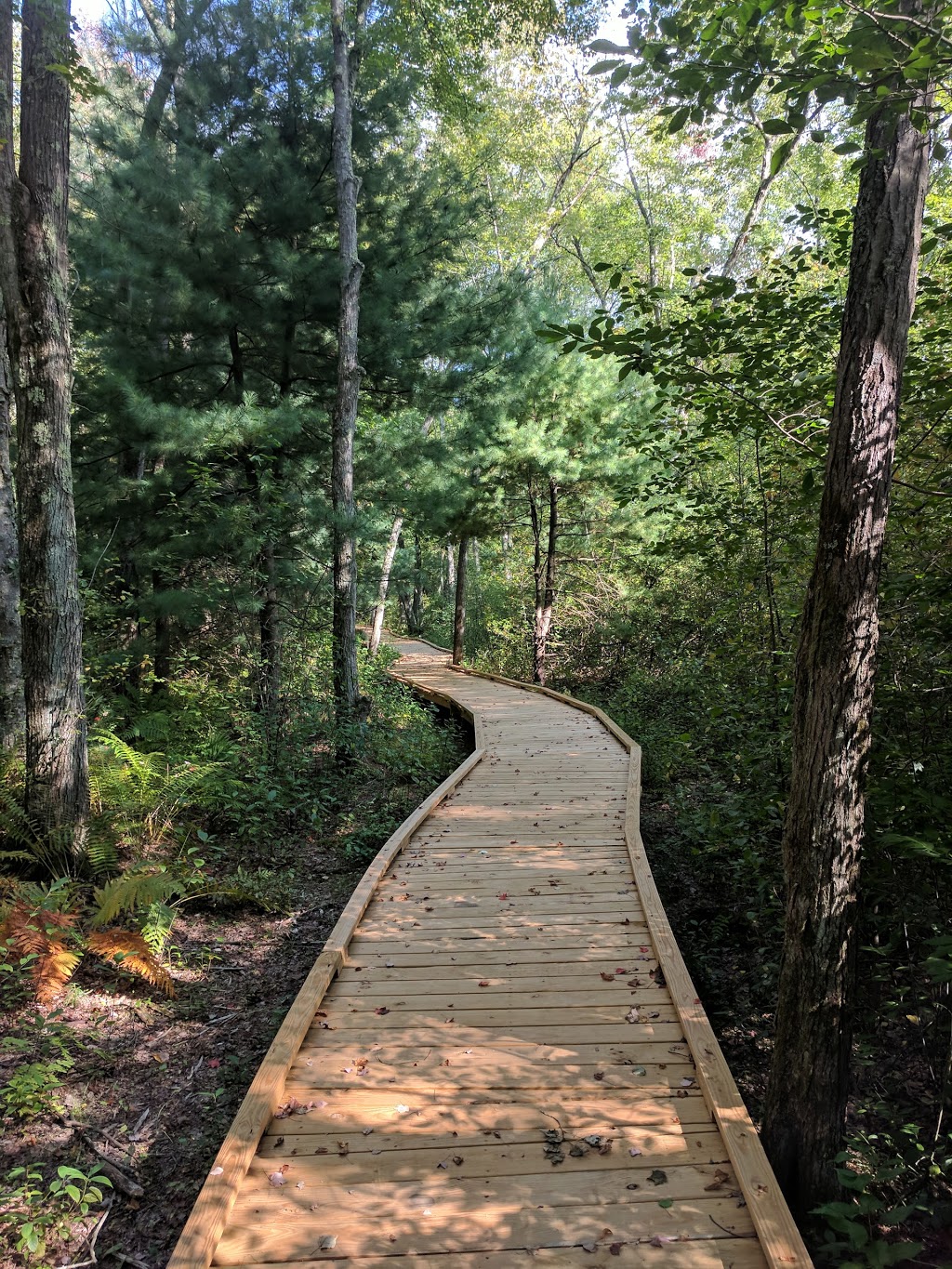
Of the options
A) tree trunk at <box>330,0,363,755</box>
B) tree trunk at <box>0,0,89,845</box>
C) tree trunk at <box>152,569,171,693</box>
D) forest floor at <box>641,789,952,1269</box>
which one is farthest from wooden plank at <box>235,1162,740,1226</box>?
tree trunk at <box>152,569,171,693</box>

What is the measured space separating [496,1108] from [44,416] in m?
4.99

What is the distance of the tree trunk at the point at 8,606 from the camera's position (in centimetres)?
556

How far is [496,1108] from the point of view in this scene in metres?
2.67

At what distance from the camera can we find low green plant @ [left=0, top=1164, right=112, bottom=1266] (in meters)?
2.35

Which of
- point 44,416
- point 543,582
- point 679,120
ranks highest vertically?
point 679,120

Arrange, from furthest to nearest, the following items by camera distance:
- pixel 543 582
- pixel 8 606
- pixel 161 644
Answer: pixel 543 582 → pixel 161 644 → pixel 8 606

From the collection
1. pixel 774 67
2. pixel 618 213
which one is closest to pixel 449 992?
pixel 774 67

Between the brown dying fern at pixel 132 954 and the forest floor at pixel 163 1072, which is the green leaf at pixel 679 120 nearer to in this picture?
the forest floor at pixel 163 1072

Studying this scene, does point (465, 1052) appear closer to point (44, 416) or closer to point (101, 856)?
point (101, 856)

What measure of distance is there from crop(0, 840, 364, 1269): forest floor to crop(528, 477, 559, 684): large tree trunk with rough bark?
33.6 ft

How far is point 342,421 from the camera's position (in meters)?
8.55

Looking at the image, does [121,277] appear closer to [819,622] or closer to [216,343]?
[216,343]

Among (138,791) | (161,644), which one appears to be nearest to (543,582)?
(161,644)

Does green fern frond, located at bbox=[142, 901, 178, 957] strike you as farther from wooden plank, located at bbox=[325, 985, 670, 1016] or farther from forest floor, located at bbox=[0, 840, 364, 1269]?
wooden plank, located at bbox=[325, 985, 670, 1016]
